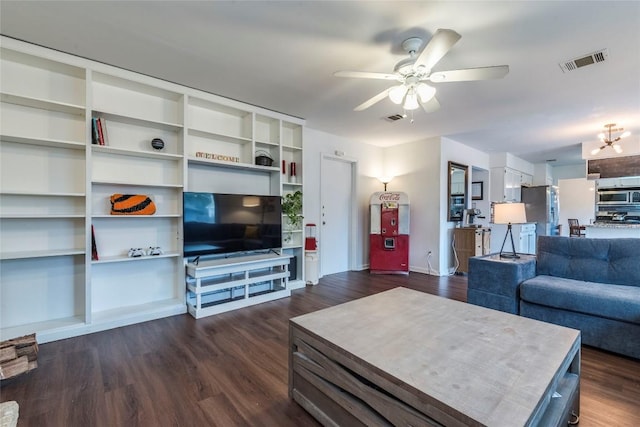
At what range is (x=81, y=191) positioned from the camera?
2.76 meters

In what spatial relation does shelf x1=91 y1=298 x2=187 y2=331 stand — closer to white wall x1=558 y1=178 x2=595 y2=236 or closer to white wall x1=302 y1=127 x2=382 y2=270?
white wall x1=302 y1=127 x2=382 y2=270

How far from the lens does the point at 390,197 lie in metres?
5.21

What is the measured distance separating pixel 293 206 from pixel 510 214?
2.70m

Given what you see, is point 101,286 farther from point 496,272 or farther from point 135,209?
point 496,272

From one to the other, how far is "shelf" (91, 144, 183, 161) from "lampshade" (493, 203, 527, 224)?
3.65 metres

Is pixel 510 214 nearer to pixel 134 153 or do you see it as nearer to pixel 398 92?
pixel 398 92

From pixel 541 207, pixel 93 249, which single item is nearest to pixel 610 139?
Result: pixel 541 207

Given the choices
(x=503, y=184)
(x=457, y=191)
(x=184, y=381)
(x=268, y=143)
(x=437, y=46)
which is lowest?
(x=184, y=381)

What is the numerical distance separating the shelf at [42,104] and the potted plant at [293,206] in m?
2.40

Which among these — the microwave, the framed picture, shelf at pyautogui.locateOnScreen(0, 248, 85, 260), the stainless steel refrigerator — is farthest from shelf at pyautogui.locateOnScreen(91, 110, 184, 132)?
the stainless steel refrigerator

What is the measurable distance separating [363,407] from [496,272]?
2321 mm

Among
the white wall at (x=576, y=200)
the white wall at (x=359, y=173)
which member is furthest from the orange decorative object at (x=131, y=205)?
the white wall at (x=576, y=200)

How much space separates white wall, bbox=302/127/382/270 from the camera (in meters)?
4.75

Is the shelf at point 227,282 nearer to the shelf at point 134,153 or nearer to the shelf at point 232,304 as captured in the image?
the shelf at point 232,304
